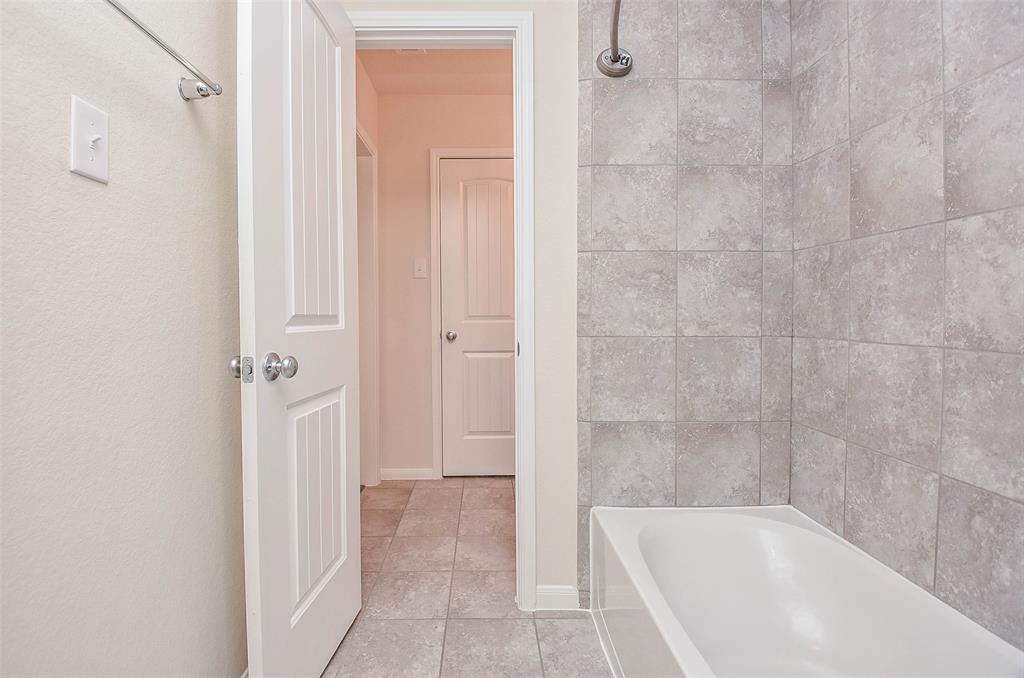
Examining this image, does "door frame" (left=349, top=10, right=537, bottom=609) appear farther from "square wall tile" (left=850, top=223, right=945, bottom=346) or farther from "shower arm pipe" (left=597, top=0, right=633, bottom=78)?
"square wall tile" (left=850, top=223, right=945, bottom=346)

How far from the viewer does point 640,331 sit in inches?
65.4

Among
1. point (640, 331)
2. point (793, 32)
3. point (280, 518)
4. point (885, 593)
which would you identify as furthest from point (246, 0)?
point (885, 593)

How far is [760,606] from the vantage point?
1392 mm

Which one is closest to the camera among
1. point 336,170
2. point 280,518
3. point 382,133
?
point 280,518

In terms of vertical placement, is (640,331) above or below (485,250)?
below

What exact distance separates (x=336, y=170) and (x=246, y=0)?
0.52m

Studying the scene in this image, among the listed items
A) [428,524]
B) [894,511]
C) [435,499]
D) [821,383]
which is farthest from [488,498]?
[894,511]

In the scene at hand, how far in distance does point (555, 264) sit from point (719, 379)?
691 mm

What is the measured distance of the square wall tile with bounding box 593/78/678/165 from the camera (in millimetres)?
1631

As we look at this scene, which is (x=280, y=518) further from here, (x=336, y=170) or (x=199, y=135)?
(x=336, y=170)

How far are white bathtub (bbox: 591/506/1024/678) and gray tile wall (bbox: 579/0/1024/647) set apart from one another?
7 cm

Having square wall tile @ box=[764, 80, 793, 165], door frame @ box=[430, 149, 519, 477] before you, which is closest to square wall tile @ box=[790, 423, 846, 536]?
square wall tile @ box=[764, 80, 793, 165]

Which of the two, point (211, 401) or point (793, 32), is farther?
point (793, 32)

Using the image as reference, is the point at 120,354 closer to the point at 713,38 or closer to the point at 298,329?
the point at 298,329
